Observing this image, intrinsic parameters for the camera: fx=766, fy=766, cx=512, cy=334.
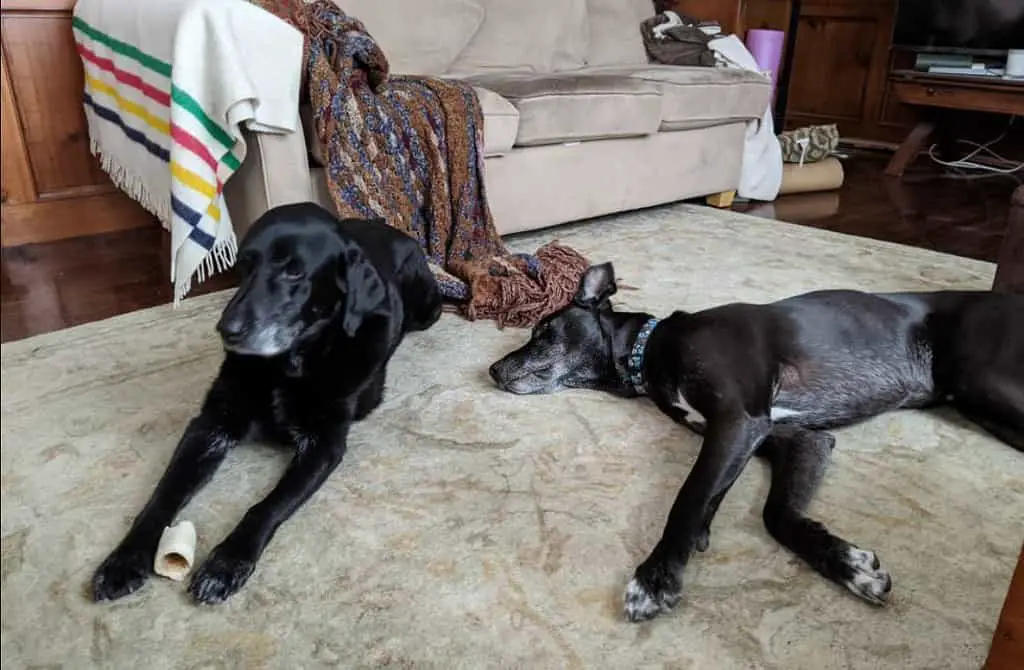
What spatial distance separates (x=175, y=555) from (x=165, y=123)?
137 cm

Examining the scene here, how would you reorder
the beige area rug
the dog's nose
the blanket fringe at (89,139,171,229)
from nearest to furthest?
1. the beige area rug
2. the dog's nose
3. the blanket fringe at (89,139,171,229)

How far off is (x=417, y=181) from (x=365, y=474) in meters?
1.19

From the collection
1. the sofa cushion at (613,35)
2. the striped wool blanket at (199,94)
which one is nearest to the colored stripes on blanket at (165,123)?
the striped wool blanket at (199,94)

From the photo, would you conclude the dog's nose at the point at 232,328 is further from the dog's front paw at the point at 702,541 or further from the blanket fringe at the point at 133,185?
the blanket fringe at the point at 133,185

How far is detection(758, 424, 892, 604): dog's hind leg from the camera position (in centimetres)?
113

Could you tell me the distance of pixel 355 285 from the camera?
1422mm

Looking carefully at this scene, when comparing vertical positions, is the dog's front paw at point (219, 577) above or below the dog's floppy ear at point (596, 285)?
below

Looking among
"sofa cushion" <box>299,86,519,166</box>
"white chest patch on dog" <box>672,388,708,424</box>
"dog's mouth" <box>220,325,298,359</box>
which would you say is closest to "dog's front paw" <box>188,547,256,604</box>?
"dog's mouth" <box>220,325,298,359</box>

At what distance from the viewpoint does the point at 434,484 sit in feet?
4.57

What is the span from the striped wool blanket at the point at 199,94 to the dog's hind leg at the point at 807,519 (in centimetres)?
143

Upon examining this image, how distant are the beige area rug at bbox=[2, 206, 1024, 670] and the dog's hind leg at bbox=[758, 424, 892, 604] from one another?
0.08ft

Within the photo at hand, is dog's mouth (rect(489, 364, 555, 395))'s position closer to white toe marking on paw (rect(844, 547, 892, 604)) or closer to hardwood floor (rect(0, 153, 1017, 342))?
white toe marking on paw (rect(844, 547, 892, 604))

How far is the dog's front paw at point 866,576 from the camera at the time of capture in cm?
112

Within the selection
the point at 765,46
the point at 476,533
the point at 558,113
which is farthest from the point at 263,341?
the point at 765,46
